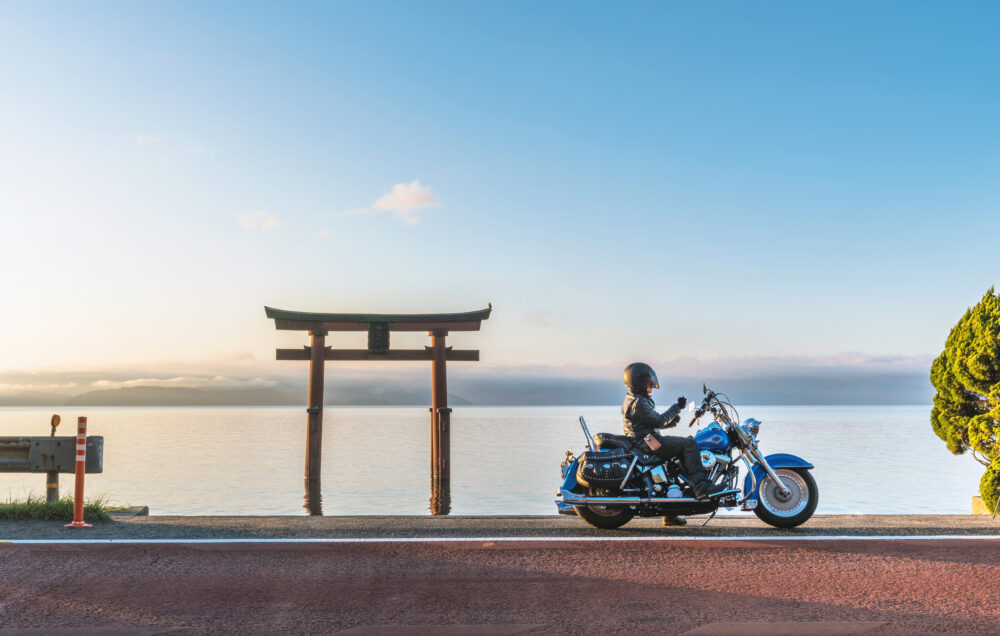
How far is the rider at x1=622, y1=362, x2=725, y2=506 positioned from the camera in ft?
26.5

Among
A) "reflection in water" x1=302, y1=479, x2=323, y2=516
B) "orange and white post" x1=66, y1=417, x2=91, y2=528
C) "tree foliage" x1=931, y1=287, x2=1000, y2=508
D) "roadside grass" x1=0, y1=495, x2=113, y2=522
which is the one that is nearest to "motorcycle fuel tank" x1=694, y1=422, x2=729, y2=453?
"tree foliage" x1=931, y1=287, x2=1000, y2=508

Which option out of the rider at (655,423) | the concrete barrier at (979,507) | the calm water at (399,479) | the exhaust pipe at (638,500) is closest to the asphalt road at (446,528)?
the exhaust pipe at (638,500)

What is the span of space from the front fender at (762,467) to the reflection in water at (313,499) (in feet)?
46.4

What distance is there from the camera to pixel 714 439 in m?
8.37

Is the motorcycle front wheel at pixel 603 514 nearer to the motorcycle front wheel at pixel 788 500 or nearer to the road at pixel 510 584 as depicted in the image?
the road at pixel 510 584

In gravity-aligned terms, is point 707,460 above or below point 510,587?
above

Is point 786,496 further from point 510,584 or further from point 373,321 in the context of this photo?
point 373,321

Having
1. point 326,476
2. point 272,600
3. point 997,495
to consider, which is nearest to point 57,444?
point 272,600

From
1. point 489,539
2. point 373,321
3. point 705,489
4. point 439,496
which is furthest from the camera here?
point 373,321

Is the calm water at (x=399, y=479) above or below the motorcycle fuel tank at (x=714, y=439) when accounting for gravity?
below

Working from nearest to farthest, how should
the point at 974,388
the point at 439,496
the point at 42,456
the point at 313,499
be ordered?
the point at 42,456
the point at 974,388
the point at 313,499
the point at 439,496

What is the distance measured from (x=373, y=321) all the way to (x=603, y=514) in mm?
14835

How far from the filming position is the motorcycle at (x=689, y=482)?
8.14 m

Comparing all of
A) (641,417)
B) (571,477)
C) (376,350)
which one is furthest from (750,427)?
(376,350)
